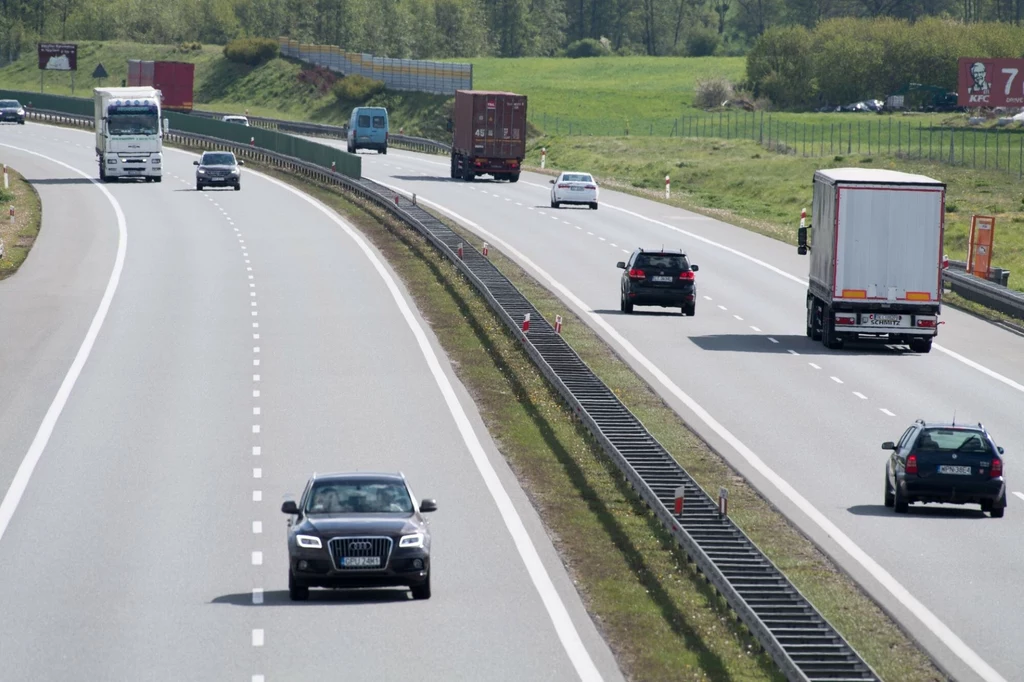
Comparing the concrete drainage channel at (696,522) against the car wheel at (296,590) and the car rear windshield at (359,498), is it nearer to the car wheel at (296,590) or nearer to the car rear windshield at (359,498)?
the car rear windshield at (359,498)

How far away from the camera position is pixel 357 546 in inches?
721

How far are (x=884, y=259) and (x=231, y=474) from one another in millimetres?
17638

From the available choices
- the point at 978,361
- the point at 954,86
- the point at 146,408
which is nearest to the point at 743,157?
the point at 954,86

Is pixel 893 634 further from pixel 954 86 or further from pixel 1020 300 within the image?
pixel 954 86

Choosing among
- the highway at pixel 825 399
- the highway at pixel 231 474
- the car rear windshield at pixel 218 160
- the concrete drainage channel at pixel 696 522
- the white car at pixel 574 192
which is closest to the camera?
the concrete drainage channel at pixel 696 522

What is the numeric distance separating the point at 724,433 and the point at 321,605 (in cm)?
1163

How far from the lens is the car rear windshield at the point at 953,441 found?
920 inches

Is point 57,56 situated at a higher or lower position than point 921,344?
higher

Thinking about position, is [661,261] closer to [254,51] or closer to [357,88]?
[357,88]

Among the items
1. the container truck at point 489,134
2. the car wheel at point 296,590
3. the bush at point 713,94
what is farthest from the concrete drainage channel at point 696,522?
the bush at point 713,94

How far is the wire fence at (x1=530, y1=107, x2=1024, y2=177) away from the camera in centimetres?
9538

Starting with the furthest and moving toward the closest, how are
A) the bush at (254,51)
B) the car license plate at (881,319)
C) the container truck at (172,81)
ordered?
the bush at (254,51), the container truck at (172,81), the car license plate at (881,319)

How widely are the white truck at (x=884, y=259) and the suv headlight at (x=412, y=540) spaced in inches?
846

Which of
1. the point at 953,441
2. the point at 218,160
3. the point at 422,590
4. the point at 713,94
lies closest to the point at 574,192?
the point at 218,160
